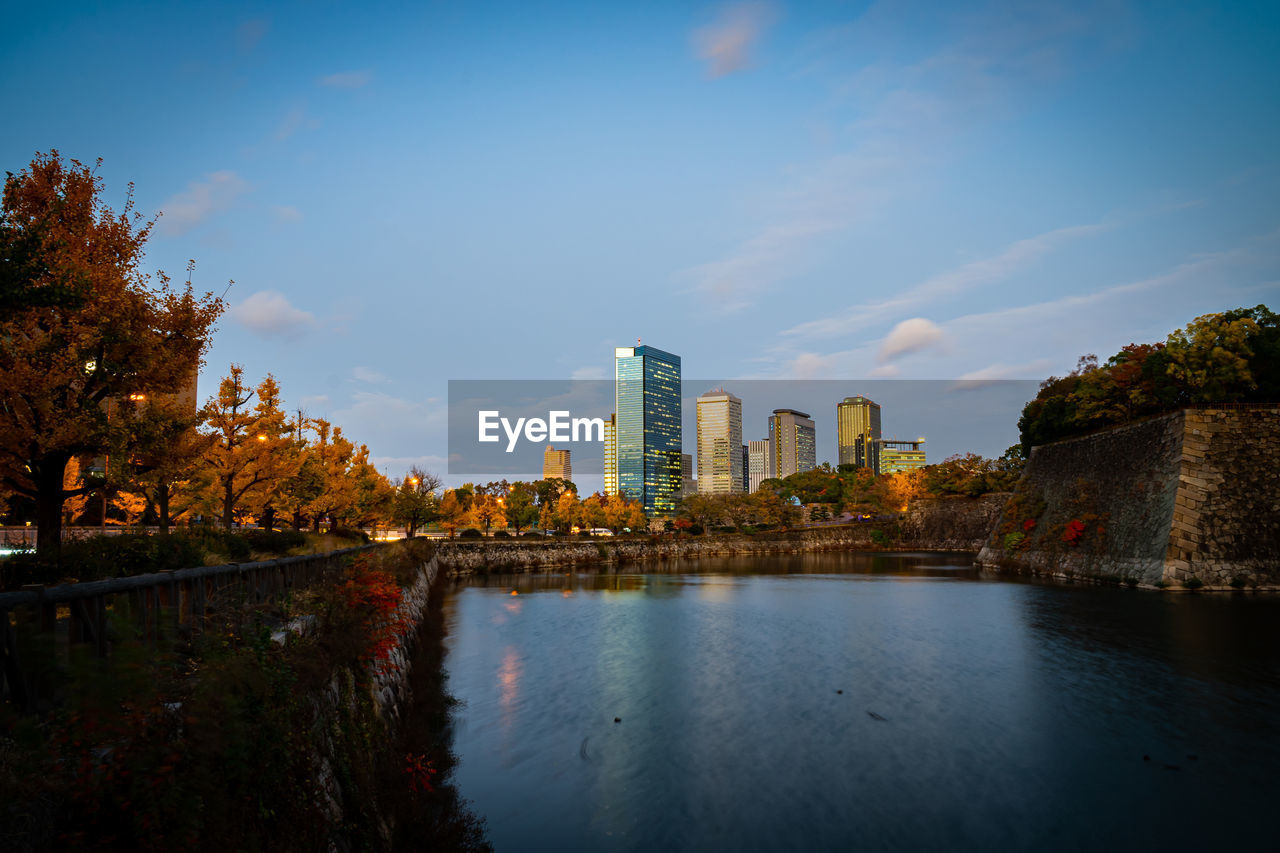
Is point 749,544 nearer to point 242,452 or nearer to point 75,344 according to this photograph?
point 242,452

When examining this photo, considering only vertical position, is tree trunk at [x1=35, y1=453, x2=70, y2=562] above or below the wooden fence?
above

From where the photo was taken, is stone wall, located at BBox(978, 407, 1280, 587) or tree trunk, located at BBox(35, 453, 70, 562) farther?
stone wall, located at BBox(978, 407, 1280, 587)

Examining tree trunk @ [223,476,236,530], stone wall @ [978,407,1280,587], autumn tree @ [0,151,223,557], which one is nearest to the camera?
autumn tree @ [0,151,223,557]

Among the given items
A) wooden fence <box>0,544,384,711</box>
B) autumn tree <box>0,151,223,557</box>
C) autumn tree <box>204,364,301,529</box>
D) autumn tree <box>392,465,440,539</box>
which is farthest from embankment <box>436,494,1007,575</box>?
wooden fence <box>0,544,384,711</box>

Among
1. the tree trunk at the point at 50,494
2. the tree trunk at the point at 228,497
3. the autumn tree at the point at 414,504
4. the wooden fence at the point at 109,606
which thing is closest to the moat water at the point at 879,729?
the wooden fence at the point at 109,606

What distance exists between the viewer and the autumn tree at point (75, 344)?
13719 mm

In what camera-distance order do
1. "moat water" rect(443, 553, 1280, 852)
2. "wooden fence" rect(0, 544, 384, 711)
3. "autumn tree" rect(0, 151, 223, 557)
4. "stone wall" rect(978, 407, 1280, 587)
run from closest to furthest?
"wooden fence" rect(0, 544, 384, 711) → "moat water" rect(443, 553, 1280, 852) → "autumn tree" rect(0, 151, 223, 557) → "stone wall" rect(978, 407, 1280, 587)

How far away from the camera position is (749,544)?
3716 inches

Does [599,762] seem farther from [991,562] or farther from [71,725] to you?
[991,562]

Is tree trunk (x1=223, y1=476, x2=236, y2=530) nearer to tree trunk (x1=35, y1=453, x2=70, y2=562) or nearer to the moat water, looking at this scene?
the moat water

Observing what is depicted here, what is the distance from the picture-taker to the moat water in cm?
1123

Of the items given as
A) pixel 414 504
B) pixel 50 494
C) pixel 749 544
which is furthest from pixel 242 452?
pixel 749 544

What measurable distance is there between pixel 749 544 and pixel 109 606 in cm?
9031

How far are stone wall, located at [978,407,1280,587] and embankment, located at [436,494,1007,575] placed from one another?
38532 mm
